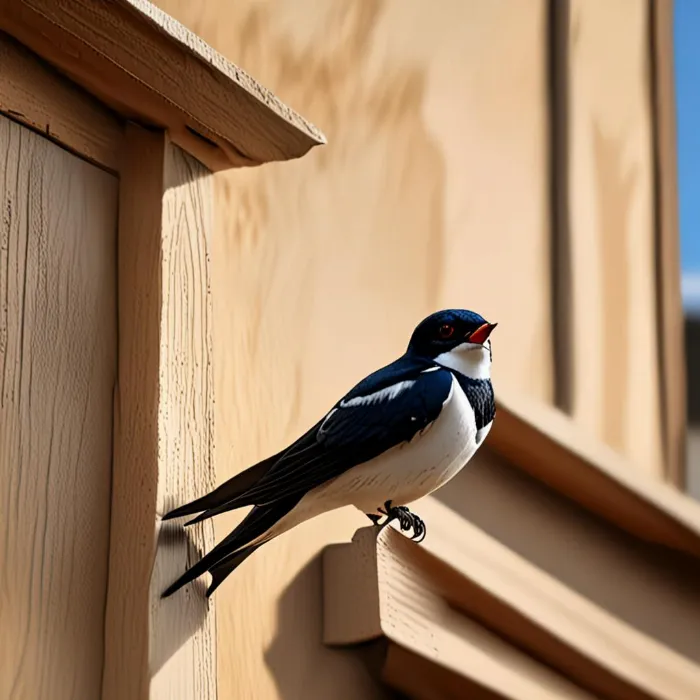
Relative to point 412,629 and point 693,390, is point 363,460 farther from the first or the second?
point 693,390

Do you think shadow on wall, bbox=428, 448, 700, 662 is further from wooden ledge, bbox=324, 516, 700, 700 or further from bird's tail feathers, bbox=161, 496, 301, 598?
bird's tail feathers, bbox=161, 496, 301, 598

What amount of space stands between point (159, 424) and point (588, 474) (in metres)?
0.94

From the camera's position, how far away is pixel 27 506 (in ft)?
4.25

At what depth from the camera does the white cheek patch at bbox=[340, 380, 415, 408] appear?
1413 mm

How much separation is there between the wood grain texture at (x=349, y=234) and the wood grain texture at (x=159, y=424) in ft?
0.52

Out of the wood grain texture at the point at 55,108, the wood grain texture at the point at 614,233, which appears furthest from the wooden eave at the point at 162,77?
the wood grain texture at the point at 614,233

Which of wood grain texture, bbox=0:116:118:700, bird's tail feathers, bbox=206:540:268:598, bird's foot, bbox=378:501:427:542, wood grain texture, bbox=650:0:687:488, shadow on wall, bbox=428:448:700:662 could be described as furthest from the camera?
wood grain texture, bbox=650:0:687:488

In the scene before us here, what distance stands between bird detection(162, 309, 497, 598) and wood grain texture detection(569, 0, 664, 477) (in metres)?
1.00

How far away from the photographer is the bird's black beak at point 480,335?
1450mm

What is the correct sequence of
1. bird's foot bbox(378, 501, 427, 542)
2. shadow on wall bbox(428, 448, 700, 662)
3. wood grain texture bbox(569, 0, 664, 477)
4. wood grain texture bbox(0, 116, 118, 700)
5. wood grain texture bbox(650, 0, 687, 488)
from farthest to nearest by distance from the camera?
wood grain texture bbox(650, 0, 687, 488) → wood grain texture bbox(569, 0, 664, 477) → shadow on wall bbox(428, 448, 700, 662) → bird's foot bbox(378, 501, 427, 542) → wood grain texture bbox(0, 116, 118, 700)

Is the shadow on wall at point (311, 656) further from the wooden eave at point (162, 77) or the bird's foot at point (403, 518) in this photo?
the wooden eave at point (162, 77)

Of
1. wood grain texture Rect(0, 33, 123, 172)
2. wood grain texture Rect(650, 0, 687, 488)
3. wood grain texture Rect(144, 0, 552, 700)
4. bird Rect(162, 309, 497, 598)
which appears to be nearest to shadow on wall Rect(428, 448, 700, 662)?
wood grain texture Rect(144, 0, 552, 700)

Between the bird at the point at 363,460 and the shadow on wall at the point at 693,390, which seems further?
the shadow on wall at the point at 693,390

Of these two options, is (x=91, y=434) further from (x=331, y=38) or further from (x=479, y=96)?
(x=479, y=96)
